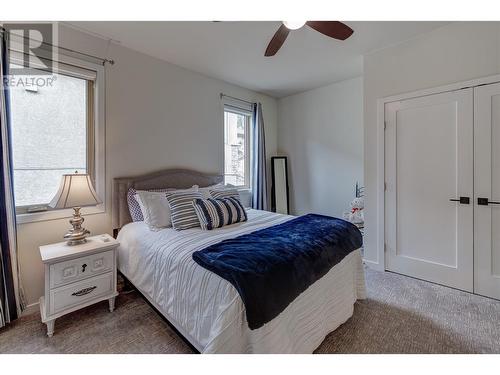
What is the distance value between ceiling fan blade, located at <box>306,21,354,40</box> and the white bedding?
5.61 ft

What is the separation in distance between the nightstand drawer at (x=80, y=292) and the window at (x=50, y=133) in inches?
32.9

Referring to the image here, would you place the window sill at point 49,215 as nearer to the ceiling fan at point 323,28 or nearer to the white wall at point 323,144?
the ceiling fan at point 323,28

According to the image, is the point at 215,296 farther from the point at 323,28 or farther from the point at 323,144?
the point at 323,144

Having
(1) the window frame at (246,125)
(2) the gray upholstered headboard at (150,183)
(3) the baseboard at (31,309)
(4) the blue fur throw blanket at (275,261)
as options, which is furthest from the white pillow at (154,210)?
(1) the window frame at (246,125)

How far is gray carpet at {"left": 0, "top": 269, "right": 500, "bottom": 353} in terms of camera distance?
64.1 inches

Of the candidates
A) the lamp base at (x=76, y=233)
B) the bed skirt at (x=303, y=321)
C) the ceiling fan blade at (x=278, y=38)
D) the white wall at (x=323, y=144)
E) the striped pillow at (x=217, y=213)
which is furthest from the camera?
the white wall at (x=323, y=144)

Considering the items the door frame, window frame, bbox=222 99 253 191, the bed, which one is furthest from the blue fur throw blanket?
window frame, bbox=222 99 253 191

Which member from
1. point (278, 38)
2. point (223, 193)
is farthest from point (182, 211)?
point (278, 38)

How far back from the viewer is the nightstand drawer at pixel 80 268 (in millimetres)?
1775

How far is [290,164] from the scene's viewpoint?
4.61 metres

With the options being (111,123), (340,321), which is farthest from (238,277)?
(111,123)

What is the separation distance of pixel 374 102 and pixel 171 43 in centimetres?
245
